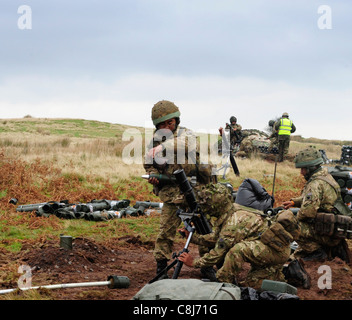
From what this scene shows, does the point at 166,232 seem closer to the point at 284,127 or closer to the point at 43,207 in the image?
the point at 43,207

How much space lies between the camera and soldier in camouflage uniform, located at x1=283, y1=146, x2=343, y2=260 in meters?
6.96

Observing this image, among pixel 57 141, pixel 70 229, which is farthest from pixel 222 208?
pixel 57 141

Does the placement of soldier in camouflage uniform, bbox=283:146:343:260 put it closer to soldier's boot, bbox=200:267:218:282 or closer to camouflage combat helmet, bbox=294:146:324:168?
camouflage combat helmet, bbox=294:146:324:168

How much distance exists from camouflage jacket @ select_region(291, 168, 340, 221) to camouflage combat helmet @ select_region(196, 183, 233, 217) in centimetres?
206

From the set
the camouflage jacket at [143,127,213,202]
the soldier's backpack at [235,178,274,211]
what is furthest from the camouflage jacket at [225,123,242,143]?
the camouflage jacket at [143,127,213,202]

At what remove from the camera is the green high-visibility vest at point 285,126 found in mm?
20453

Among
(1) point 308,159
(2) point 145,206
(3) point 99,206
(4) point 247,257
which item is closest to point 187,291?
(4) point 247,257

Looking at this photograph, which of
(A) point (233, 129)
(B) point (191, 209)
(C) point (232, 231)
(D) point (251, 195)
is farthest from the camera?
(A) point (233, 129)

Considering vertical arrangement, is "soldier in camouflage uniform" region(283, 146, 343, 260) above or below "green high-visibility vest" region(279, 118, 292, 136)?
below

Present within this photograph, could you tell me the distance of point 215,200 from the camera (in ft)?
17.2

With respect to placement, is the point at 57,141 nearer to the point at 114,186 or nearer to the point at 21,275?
the point at 114,186

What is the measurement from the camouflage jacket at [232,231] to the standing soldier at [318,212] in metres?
1.93

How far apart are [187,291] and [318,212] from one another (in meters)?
3.70

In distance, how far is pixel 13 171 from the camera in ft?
43.7
